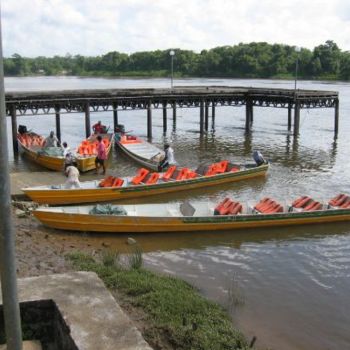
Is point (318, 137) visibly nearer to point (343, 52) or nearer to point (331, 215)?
point (331, 215)

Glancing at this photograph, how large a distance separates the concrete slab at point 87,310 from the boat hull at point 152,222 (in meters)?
7.09

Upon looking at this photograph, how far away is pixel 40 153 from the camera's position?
85.8 ft

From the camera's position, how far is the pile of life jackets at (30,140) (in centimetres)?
3066

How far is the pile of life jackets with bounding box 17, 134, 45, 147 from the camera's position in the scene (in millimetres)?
30663

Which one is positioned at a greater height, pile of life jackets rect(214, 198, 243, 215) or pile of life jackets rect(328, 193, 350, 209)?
pile of life jackets rect(214, 198, 243, 215)

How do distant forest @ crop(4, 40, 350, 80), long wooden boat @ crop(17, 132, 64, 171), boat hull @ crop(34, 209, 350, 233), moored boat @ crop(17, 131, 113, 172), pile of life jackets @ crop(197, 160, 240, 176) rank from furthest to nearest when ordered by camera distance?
distant forest @ crop(4, 40, 350, 80) → long wooden boat @ crop(17, 132, 64, 171) → moored boat @ crop(17, 131, 113, 172) → pile of life jackets @ crop(197, 160, 240, 176) → boat hull @ crop(34, 209, 350, 233)

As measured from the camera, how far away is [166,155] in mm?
24609

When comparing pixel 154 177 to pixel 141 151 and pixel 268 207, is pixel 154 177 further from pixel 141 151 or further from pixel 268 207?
pixel 141 151

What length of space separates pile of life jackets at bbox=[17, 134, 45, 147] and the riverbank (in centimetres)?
1723

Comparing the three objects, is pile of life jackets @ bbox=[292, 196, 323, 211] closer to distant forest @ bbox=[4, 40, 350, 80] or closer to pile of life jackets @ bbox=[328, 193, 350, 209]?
pile of life jackets @ bbox=[328, 193, 350, 209]

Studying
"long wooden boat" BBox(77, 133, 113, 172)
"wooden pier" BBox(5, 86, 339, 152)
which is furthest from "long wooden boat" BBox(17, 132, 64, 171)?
"long wooden boat" BBox(77, 133, 113, 172)

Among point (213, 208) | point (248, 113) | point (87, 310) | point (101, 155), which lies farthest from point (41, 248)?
point (248, 113)

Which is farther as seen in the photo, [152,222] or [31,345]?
[152,222]

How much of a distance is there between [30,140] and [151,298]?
77.4 feet
